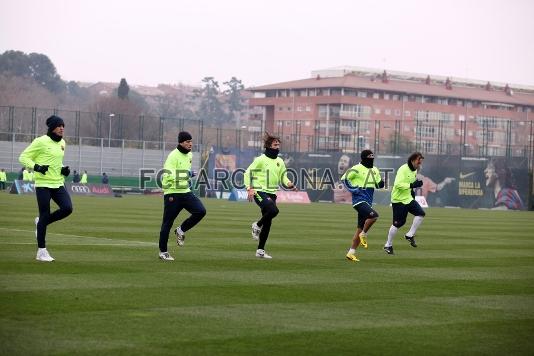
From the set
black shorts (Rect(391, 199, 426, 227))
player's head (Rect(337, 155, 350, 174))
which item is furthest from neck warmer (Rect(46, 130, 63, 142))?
player's head (Rect(337, 155, 350, 174))

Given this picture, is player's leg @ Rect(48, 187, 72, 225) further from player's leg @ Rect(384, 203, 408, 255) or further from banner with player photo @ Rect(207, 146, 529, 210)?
banner with player photo @ Rect(207, 146, 529, 210)

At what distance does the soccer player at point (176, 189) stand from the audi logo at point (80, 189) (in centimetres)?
4982

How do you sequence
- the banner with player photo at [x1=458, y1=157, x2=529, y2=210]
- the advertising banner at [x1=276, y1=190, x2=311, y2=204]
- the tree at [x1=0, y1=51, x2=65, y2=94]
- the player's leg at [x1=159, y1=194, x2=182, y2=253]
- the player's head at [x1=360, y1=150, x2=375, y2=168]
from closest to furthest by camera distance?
the player's leg at [x1=159, y1=194, x2=182, y2=253]
the player's head at [x1=360, y1=150, x2=375, y2=168]
the advertising banner at [x1=276, y1=190, x2=311, y2=204]
the banner with player photo at [x1=458, y1=157, x2=529, y2=210]
the tree at [x1=0, y1=51, x2=65, y2=94]

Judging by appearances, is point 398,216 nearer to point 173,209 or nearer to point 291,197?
point 173,209

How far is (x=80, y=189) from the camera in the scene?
6744 centimetres

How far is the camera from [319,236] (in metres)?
27.4

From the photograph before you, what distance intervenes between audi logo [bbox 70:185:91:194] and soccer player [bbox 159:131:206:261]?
4982cm

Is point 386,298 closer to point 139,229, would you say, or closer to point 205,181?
point 139,229

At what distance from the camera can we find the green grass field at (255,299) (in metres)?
9.85

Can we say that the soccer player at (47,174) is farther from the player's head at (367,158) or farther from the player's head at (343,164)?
the player's head at (343,164)

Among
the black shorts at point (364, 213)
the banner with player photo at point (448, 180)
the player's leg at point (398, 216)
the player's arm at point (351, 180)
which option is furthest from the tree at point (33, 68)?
the black shorts at point (364, 213)

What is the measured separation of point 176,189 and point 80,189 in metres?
50.5

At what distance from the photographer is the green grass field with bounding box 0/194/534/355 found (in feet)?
32.3

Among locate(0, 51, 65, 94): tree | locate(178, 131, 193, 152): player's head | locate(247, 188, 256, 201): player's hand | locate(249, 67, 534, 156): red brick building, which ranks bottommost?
locate(247, 188, 256, 201): player's hand
